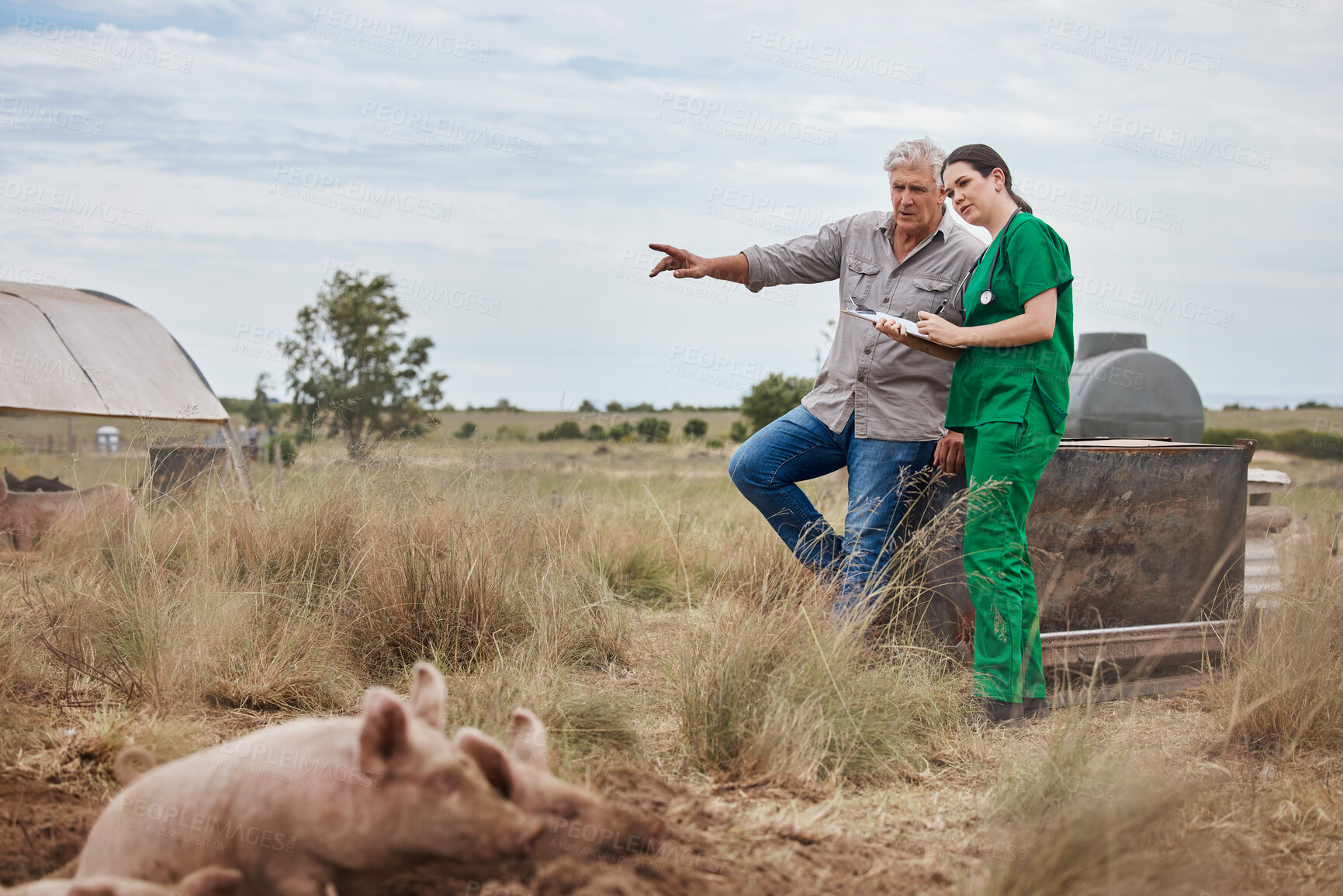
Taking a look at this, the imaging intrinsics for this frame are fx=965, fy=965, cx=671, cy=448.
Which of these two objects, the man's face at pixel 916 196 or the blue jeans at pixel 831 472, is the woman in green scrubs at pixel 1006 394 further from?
the blue jeans at pixel 831 472

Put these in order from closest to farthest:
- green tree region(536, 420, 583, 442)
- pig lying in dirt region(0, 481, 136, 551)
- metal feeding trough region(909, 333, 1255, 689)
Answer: metal feeding trough region(909, 333, 1255, 689), green tree region(536, 420, 583, 442), pig lying in dirt region(0, 481, 136, 551)

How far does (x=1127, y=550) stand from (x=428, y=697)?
3.84 metres

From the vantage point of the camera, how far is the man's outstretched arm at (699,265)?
443cm

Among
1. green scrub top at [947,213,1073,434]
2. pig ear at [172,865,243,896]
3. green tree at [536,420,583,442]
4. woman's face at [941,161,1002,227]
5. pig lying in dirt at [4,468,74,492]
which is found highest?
woman's face at [941,161,1002,227]

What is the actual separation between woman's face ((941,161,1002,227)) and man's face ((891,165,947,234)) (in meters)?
0.24

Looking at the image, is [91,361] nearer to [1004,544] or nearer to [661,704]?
[661,704]

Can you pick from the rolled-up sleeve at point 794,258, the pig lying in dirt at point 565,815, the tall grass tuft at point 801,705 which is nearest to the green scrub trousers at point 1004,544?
the tall grass tuft at point 801,705

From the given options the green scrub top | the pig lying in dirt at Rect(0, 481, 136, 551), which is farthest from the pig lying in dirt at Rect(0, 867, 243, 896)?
the pig lying in dirt at Rect(0, 481, 136, 551)

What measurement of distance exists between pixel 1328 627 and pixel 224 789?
13.6 feet

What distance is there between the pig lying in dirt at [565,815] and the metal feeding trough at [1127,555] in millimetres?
2285

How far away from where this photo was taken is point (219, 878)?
1.84 metres

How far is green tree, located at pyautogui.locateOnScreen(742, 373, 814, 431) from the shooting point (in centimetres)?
2757

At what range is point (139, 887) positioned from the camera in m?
1.79

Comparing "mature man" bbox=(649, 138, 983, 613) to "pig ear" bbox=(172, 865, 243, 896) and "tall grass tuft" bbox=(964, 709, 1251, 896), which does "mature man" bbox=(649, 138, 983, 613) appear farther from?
"pig ear" bbox=(172, 865, 243, 896)
